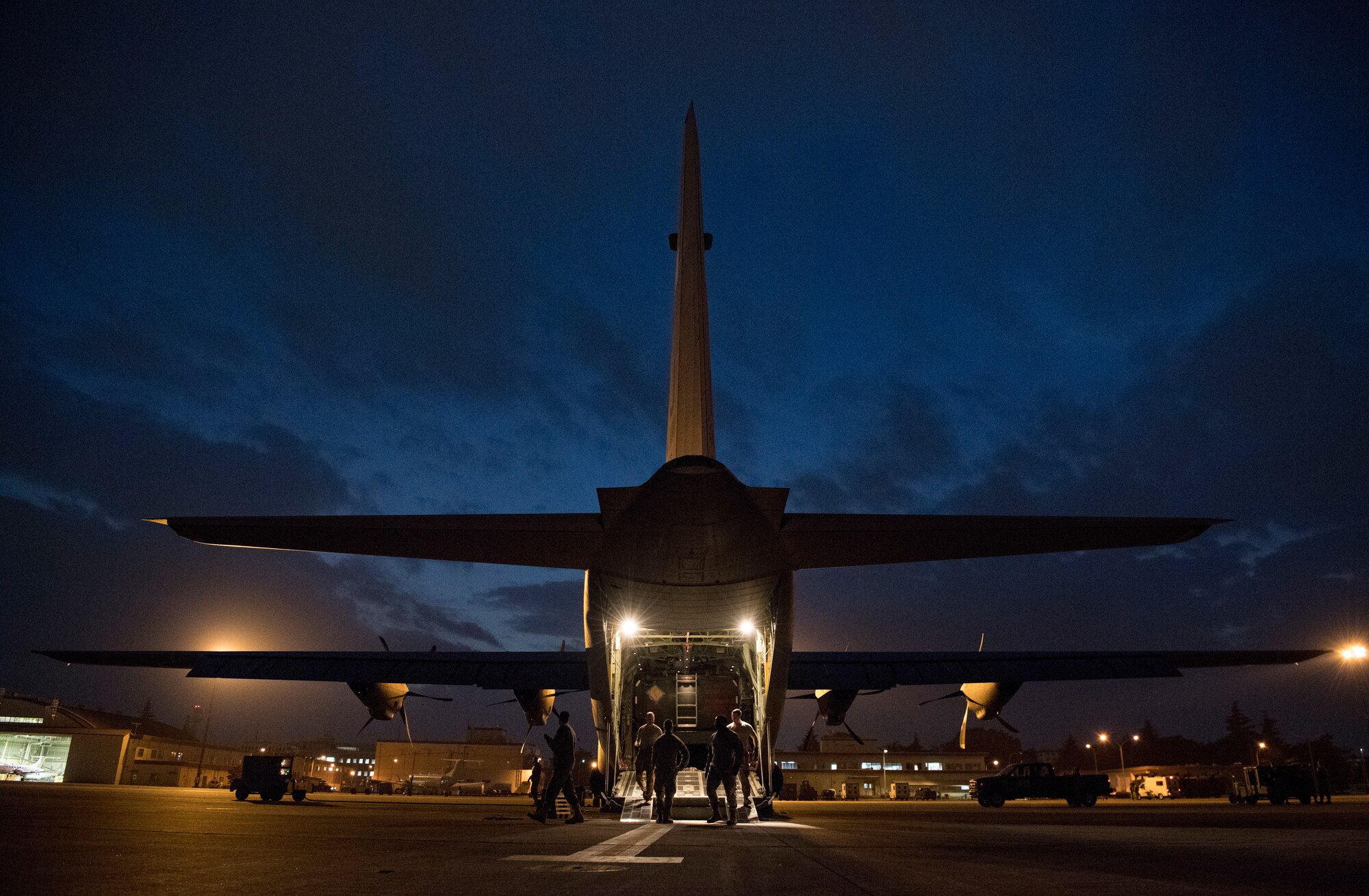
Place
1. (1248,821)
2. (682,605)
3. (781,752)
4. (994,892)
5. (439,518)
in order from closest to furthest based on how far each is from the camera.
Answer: (994,892) < (439,518) < (1248,821) < (682,605) < (781,752)

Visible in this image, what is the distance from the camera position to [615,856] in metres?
4.97

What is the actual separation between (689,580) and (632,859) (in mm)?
7282

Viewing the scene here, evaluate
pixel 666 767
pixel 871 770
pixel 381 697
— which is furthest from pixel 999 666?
pixel 871 770

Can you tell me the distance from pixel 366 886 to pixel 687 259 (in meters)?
10.2

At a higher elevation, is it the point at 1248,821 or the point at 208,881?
the point at 208,881

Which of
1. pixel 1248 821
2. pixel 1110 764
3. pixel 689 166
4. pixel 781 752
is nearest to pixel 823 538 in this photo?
pixel 689 166

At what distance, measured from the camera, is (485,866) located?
416 centimetres

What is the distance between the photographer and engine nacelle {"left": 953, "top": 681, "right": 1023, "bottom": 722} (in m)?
19.1

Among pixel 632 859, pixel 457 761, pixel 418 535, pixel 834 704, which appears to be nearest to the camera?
pixel 632 859

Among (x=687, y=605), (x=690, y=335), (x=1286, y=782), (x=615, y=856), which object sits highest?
(x=690, y=335)

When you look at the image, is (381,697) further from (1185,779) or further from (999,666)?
(1185,779)

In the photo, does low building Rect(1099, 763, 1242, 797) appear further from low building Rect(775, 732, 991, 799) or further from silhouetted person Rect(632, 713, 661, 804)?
silhouetted person Rect(632, 713, 661, 804)

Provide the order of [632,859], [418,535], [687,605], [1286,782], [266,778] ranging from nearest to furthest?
1. [632,859]
2. [418,535]
3. [687,605]
4. [266,778]
5. [1286,782]

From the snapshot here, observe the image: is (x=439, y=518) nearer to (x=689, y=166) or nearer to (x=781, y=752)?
(x=689, y=166)
